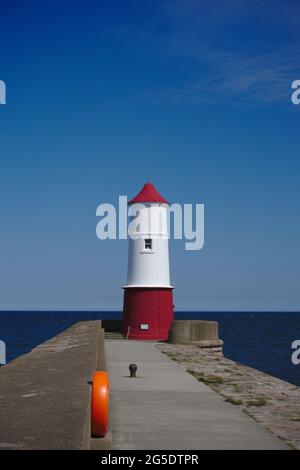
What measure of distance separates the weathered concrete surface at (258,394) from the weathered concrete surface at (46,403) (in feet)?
8.53

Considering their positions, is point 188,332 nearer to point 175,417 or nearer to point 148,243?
point 148,243

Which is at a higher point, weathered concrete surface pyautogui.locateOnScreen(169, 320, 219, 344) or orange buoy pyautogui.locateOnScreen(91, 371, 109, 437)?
weathered concrete surface pyautogui.locateOnScreen(169, 320, 219, 344)

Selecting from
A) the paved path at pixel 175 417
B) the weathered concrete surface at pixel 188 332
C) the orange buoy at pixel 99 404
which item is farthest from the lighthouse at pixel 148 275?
the orange buoy at pixel 99 404

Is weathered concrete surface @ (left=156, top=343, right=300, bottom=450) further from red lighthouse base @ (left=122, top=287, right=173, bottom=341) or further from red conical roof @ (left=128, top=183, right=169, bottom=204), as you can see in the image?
red conical roof @ (left=128, top=183, right=169, bottom=204)

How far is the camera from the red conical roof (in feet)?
96.7

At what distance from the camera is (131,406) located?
→ 11.2m

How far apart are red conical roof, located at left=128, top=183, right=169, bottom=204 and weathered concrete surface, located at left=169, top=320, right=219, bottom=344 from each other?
5267 millimetres

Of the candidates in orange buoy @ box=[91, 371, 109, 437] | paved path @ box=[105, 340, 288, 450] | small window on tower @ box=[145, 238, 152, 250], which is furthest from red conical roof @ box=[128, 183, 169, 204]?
orange buoy @ box=[91, 371, 109, 437]

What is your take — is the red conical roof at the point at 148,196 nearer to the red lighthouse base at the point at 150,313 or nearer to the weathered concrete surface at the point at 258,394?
the red lighthouse base at the point at 150,313

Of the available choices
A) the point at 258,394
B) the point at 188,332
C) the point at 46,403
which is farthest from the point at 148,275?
the point at 46,403

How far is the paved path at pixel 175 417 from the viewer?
27.9 ft
